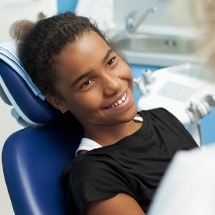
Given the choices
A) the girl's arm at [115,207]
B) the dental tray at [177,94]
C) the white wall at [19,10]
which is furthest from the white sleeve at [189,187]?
the white wall at [19,10]

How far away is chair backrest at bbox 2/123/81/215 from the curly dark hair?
0.14m

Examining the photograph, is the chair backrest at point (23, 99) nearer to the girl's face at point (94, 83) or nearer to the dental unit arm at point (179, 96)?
the girl's face at point (94, 83)

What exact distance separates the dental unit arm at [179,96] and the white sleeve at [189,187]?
868 millimetres

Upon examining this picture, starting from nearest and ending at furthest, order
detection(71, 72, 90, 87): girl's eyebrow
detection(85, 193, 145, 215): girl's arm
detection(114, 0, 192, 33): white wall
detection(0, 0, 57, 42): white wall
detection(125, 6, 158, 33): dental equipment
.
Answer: detection(85, 193, 145, 215): girl's arm → detection(71, 72, 90, 87): girl's eyebrow → detection(0, 0, 57, 42): white wall → detection(125, 6, 158, 33): dental equipment → detection(114, 0, 192, 33): white wall

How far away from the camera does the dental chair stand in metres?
1.04

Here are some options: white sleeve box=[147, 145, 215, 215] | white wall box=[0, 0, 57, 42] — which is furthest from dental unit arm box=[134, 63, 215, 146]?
white sleeve box=[147, 145, 215, 215]

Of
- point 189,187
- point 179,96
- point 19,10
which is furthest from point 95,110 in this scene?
point 19,10

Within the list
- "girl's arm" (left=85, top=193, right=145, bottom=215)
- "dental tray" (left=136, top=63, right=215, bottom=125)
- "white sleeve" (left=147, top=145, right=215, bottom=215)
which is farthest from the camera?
"dental tray" (left=136, top=63, right=215, bottom=125)

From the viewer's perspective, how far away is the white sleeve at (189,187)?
42cm

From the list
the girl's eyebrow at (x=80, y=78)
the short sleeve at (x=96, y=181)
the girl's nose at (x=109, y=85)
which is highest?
the girl's eyebrow at (x=80, y=78)

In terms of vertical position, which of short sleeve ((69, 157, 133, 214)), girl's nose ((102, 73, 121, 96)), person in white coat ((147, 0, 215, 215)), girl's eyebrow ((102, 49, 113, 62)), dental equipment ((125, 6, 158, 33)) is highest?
person in white coat ((147, 0, 215, 215))

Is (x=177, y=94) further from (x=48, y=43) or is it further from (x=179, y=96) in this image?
(x=48, y=43)

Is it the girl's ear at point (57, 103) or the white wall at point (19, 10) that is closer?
the girl's ear at point (57, 103)

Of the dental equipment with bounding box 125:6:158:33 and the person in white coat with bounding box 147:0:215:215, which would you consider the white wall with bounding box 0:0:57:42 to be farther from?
the person in white coat with bounding box 147:0:215:215
